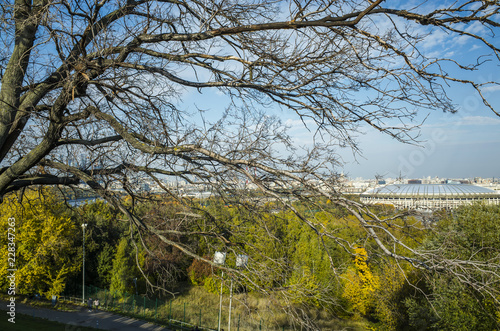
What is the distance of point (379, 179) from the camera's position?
8.73ft

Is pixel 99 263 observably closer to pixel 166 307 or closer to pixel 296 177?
pixel 166 307

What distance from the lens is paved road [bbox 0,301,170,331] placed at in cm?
1761

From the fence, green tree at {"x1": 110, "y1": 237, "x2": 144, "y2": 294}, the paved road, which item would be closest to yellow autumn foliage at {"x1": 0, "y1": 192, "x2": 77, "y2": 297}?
the paved road

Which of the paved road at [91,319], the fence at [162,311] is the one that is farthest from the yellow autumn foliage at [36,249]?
the fence at [162,311]

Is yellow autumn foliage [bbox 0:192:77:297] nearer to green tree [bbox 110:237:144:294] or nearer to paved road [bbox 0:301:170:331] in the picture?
paved road [bbox 0:301:170:331]

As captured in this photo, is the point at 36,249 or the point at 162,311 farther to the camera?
the point at 162,311

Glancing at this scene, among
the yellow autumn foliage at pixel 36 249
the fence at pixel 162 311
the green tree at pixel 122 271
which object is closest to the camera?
the yellow autumn foliage at pixel 36 249

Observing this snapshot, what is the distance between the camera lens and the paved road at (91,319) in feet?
57.8

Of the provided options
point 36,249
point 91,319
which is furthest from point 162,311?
point 36,249

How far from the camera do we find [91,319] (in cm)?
1878

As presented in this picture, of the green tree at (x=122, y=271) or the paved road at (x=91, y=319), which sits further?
the green tree at (x=122, y=271)

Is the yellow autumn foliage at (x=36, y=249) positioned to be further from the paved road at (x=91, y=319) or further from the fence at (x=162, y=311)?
the fence at (x=162, y=311)

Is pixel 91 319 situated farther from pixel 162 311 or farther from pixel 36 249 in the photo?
pixel 36 249

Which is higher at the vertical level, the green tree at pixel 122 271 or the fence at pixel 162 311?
the green tree at pixel 122 271
